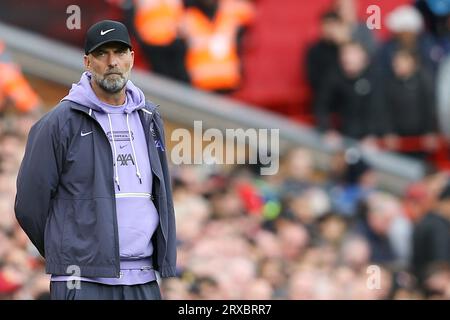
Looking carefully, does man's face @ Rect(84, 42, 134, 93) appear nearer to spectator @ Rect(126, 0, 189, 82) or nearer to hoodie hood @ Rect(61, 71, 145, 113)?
hoodie hood @ Rect(61, 71, 145, 113)

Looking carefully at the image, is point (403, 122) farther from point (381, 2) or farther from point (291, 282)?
point (291, 282)

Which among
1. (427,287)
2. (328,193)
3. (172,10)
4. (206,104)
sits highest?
(172,10)

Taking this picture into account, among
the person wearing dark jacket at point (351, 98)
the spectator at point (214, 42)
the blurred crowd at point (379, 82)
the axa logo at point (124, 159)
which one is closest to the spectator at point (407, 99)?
the blurred crowd at point (379, 82)

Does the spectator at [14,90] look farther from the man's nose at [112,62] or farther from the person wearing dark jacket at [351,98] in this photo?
the man's nose at [112,62]

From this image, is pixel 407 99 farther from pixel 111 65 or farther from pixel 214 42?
pixel 111 65

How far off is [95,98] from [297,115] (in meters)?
7.47

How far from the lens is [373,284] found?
10.7 meters

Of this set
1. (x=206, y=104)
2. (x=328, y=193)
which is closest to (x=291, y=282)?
(x=328, y=193)

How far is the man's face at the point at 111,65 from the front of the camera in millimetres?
5789

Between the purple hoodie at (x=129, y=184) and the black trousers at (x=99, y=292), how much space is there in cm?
3

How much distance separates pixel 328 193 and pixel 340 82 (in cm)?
116

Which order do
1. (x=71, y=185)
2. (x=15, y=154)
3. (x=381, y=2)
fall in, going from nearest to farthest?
(x=71, y=185), (x=15, y=154), (x=381, y=2)

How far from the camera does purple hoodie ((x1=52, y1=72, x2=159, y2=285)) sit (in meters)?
5.77

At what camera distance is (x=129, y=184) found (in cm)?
581
